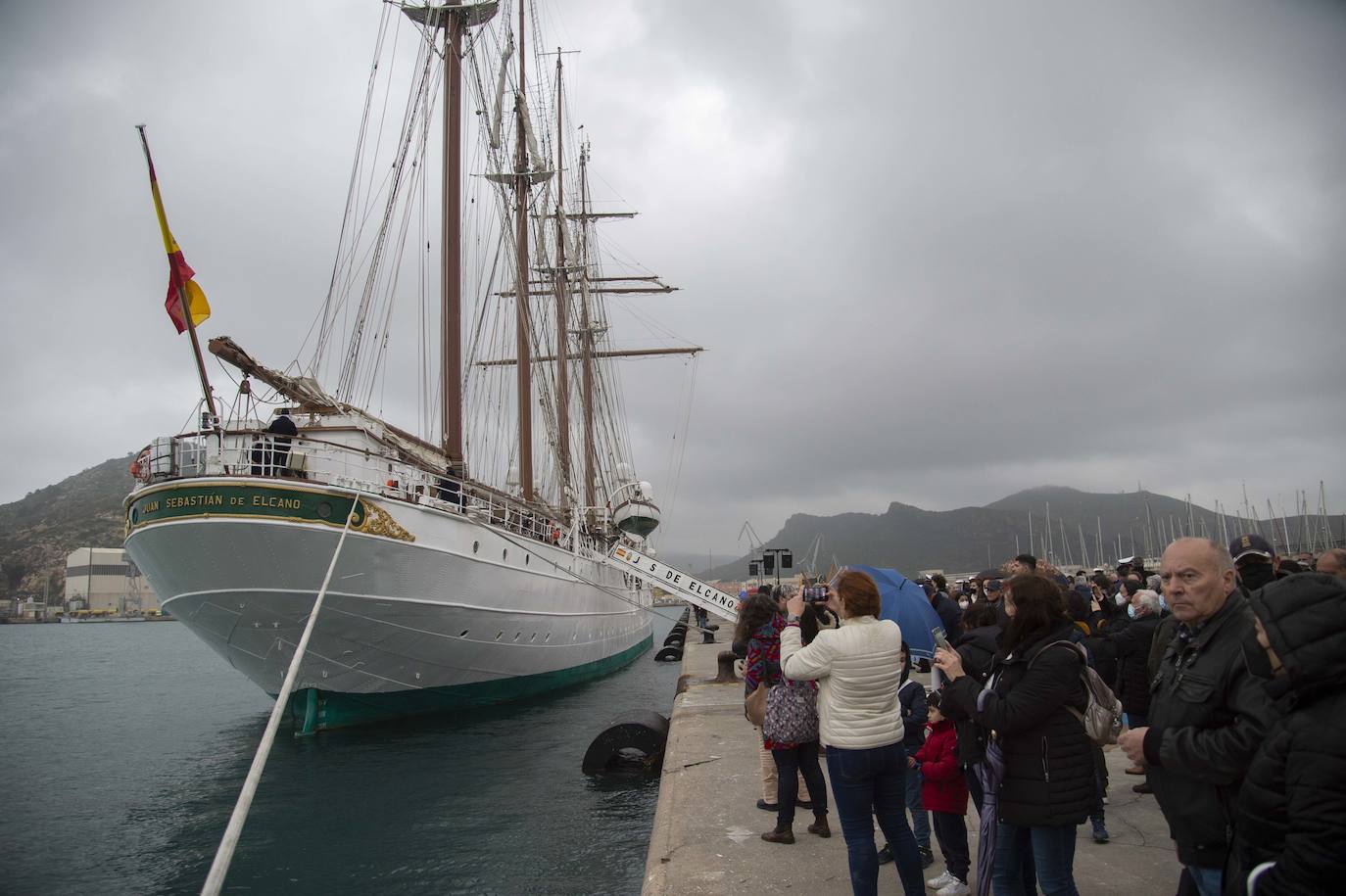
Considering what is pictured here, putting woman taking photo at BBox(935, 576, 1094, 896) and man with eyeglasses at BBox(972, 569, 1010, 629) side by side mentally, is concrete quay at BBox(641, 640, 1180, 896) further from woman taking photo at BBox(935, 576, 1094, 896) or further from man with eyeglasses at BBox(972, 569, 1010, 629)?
man with eyeglasses at BBox(972, 569, 1010, 629)

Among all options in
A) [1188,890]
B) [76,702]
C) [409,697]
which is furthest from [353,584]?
[76,702]

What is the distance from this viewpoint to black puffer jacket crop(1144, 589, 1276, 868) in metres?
2.23

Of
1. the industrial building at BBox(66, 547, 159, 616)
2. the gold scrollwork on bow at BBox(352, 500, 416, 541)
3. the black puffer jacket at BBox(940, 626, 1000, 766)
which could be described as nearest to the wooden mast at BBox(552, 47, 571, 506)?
the gold scrollwork on bow at BBox(352, 500, 416, 541)

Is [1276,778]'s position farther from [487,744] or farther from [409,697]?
[409,697]

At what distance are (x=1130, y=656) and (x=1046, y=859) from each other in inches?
125

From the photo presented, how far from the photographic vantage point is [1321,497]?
2729 inches

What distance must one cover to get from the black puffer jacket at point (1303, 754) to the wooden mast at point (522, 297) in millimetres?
21834

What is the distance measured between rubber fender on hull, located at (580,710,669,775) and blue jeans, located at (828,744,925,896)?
7.15m

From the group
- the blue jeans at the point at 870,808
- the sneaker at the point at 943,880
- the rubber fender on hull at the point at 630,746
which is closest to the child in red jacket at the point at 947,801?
the sneaker at the point at 943,880

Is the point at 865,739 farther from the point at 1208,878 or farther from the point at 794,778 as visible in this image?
the point at 1208,878

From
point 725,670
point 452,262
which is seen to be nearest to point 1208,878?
point 725,670

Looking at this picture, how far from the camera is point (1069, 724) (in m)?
3.27

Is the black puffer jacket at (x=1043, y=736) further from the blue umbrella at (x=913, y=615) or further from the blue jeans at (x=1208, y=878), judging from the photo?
the blue umbrella at (x=913, y=615)

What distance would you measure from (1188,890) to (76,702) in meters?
31.0
